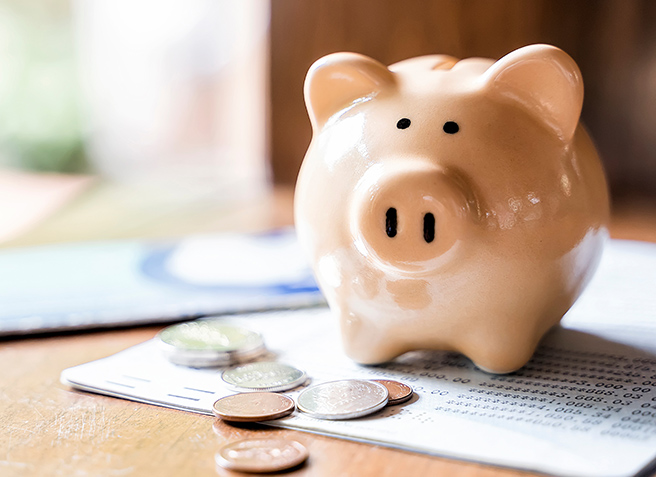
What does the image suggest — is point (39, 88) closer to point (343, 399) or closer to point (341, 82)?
point (341, 82)

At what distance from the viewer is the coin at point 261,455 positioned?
0.59m

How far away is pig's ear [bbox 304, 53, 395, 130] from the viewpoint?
81cm

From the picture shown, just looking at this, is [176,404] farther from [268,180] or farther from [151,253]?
[268,180]

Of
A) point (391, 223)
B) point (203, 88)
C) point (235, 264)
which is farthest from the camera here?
point (203, 88)

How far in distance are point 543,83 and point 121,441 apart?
21.5 inches

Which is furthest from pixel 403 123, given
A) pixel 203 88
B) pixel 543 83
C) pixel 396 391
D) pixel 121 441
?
pixel 203 88

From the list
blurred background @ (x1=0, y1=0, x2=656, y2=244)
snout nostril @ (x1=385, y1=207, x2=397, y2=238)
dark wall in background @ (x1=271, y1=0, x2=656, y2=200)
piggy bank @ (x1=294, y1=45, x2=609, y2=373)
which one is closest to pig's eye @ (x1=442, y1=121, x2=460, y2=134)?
piggy bank @ (x1=294, y1=45, x2=609, y2=373)

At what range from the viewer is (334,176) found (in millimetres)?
783

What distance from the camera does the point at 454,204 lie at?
70 cm

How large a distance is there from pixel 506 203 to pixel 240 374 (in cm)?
34

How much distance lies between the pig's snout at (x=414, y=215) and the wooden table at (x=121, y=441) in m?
0.19

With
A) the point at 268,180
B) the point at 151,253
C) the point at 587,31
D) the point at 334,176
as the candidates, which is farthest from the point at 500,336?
the point at 268,180

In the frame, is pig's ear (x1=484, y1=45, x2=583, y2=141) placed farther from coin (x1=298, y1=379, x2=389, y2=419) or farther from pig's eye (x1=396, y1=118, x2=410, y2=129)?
coin (x1=298, y1=379, x2=389, y2=419)

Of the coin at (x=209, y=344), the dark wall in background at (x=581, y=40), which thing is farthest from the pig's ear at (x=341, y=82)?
the dark wall in background at (x=581, y=40)
